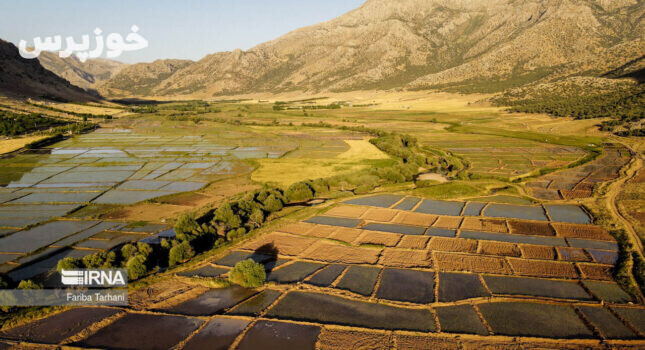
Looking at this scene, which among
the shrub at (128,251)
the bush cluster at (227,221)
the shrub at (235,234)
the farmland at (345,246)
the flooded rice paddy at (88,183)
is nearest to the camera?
the farmland at (345,246)

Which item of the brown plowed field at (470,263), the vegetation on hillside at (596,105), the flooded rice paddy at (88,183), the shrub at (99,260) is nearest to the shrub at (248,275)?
the shrub at (99,260)

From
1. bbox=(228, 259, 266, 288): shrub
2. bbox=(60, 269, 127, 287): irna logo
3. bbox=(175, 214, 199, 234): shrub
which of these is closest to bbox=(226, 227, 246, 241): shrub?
bbox=(175, 214, 199, 234): shrub

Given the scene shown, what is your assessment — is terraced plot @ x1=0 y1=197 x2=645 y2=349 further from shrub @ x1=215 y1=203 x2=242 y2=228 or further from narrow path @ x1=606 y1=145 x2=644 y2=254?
shrub @ x1=215 y1=203 x2=242 y2=228

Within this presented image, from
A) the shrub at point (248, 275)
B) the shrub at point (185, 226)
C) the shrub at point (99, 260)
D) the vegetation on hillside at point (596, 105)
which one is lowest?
the shrub at point (248, 275)

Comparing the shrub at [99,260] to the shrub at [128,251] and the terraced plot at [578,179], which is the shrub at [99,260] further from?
the terraced plot at [578,179]

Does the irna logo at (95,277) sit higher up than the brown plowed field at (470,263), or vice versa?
the irna logo at (95,277)

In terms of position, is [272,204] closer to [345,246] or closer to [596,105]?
[345,246]

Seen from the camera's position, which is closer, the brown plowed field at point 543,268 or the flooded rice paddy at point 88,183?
the brown plowed field at point 543,268
